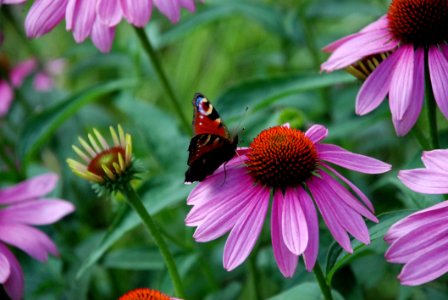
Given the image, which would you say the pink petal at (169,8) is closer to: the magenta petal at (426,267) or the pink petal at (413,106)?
the pink petal at (413,106)

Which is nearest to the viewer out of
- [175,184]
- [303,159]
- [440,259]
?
[440,259]

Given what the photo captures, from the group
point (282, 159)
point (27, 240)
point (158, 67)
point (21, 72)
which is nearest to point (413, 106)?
point (282, 159)

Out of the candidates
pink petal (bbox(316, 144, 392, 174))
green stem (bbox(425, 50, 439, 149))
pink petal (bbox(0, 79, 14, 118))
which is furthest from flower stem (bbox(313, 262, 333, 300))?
pink petal (bbox(0, 79, 14, 118))

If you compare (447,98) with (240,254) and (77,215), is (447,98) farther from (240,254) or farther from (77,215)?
(77,215)

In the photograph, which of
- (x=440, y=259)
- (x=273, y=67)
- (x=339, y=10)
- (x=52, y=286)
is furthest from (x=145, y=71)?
(x=440, y=259)

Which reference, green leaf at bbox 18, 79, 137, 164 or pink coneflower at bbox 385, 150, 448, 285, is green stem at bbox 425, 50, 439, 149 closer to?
pink coneflower at bbox 385, 150, 448, 285

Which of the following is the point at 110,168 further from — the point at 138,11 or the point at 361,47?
the point at 361,47

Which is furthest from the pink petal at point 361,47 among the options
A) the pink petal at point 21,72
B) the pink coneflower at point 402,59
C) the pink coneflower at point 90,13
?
the pink petal at point 21,72
